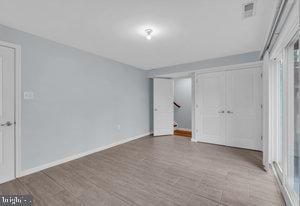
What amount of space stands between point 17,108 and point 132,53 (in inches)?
93.5

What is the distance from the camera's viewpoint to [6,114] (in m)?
2.26

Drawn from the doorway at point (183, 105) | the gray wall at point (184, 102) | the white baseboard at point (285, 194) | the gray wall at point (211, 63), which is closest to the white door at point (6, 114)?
the gray wall at point (211, 63)

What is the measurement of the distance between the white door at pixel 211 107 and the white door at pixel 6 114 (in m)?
4.04

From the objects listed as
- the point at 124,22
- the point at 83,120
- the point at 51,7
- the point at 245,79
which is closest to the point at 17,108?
the point at 83,120

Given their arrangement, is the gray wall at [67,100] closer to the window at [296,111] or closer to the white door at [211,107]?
the white door at [211,107]

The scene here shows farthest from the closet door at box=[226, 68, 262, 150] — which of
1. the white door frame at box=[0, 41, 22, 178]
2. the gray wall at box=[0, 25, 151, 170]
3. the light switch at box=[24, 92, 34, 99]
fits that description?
the white door frame at box=[0, 41, 22, 178]

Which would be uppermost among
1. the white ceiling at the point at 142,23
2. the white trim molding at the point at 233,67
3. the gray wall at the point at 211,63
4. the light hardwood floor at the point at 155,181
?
the white ceiling at the point at 142,23

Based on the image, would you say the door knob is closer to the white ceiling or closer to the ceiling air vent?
the white ceiling

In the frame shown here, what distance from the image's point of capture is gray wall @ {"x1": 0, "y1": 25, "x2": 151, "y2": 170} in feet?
8.13

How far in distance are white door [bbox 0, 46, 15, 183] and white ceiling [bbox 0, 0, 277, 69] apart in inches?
21.1

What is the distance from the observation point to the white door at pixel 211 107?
3.97m

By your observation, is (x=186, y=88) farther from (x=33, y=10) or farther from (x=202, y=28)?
(x=33, y=10)

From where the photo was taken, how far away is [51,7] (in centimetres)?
181

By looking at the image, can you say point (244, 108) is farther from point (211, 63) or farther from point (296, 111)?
point (296, 111)
